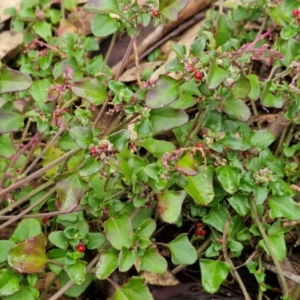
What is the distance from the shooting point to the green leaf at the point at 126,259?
66.0 inches

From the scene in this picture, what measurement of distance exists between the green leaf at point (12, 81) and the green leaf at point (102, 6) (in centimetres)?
29

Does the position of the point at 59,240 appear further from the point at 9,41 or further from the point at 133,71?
the point at 9,41

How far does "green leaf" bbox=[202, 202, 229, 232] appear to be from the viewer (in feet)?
6.08

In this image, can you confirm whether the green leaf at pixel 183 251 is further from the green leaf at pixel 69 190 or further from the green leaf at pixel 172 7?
the green leaf at pixel 172 7

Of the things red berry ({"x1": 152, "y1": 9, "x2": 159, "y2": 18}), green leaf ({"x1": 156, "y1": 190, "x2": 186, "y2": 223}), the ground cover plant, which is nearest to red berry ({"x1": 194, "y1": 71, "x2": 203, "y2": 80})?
the ground cover plant

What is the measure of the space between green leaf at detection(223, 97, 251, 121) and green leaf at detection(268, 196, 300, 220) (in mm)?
285

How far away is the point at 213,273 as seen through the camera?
179 centimetres

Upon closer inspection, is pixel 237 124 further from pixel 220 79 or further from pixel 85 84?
pixel 85 84

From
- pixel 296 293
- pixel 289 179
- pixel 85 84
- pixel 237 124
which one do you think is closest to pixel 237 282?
pixel 296 293

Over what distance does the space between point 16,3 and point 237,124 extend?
4.04 ft

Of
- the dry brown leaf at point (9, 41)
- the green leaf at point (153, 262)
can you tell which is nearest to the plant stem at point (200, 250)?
the green leaf at point (153, 262)

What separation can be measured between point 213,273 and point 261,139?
1.59ft

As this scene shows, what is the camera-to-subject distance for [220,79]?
1574mm

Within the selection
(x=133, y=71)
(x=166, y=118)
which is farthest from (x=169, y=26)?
(x=166, y=118)
